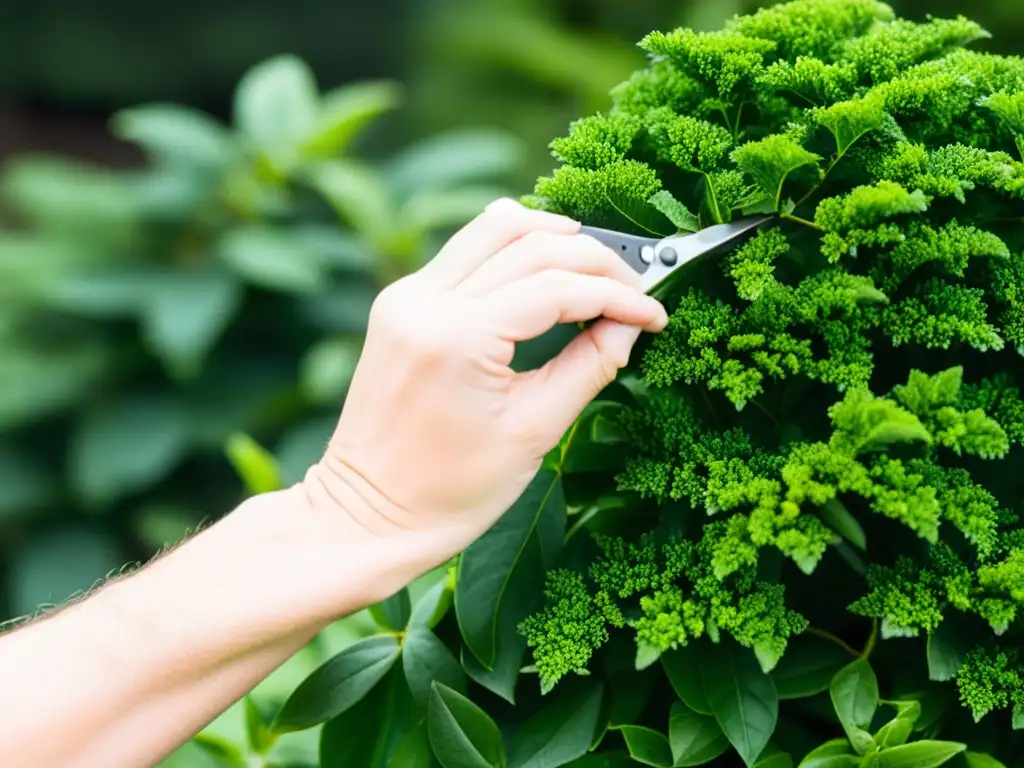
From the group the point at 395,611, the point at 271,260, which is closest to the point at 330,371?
the point at 271,260

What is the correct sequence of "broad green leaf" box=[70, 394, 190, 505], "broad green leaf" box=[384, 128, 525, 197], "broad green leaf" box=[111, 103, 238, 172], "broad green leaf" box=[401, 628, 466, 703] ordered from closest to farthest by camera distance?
"broad green leaf" box=[401, 628, 466, 703] → "broad green leaf" box=[70, 394, 190, 505] → "broad green leaf" box=[111, 103, 238, 172] → "broad green leaf" box=[384, 128, 525, 197]

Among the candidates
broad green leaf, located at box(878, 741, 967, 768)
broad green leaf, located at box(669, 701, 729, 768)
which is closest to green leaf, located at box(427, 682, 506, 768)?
broad green leaf, located at box(669, 701, 729, 768)

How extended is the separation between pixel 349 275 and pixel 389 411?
2518 millimetres

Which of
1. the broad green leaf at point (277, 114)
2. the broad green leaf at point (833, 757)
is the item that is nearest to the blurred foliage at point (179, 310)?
the broad green leaf at point (277, 114)

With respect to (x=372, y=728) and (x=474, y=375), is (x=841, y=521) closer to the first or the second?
(x=474, y=375)

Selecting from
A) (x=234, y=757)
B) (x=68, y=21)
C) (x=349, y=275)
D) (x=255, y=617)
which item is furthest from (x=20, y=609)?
(x=68, y=21)

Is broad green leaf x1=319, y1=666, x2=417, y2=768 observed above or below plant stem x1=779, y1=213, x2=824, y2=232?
below

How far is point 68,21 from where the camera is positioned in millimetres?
5195

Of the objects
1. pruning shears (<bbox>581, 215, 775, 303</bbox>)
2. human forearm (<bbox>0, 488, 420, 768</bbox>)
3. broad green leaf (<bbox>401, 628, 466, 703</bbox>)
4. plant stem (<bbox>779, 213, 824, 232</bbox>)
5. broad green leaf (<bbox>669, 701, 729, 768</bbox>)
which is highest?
pruning shears (<bbox>581, 215, 775, 303</bbox>)

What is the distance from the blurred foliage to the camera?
9.05 feet

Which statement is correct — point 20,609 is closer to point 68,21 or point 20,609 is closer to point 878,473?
point 878,473

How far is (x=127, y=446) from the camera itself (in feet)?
9.02

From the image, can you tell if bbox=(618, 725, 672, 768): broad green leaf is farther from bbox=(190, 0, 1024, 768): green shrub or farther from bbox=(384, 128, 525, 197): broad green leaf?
bbox=(384, 128, 525, 197): broad green leaf

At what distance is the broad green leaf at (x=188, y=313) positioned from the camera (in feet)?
8.48
